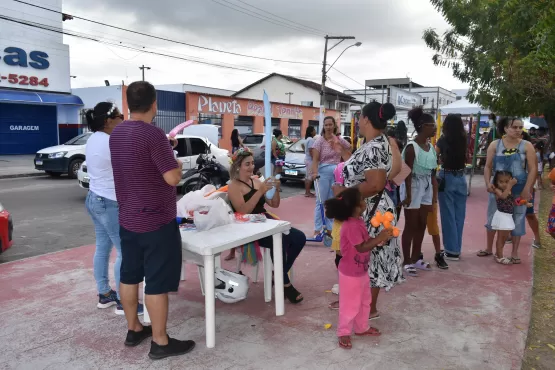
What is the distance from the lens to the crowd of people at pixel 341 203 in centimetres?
285

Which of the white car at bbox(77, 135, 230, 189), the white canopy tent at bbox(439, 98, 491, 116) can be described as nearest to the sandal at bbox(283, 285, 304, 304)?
the white car at bbox(77, 135, 230, 189)

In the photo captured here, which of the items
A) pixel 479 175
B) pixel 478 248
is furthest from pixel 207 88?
pixel 478 248

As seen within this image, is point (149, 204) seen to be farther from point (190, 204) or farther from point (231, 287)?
point (231, 287)

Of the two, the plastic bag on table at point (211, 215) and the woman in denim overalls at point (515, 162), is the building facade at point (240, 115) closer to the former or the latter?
the woman in denim overalls at point (515, 162)

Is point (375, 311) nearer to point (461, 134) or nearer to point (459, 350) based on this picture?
point (459, 350)

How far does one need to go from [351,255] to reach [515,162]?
3152 millimetres

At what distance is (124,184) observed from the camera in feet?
9.42

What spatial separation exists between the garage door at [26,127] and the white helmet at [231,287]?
21283mm

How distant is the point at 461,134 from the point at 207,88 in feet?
144

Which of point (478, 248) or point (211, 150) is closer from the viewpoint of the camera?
point (478, 248)

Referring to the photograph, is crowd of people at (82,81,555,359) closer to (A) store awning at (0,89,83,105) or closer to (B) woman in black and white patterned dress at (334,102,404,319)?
(B) woman in black and white patterned dress at (334,102,404,319)

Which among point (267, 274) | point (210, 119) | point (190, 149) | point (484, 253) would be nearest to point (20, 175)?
point (190, 149)

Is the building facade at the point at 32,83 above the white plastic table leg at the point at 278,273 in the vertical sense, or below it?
above

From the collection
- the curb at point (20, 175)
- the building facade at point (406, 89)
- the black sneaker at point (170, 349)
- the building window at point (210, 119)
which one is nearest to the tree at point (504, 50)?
the black sneaker at point (170, 349)
